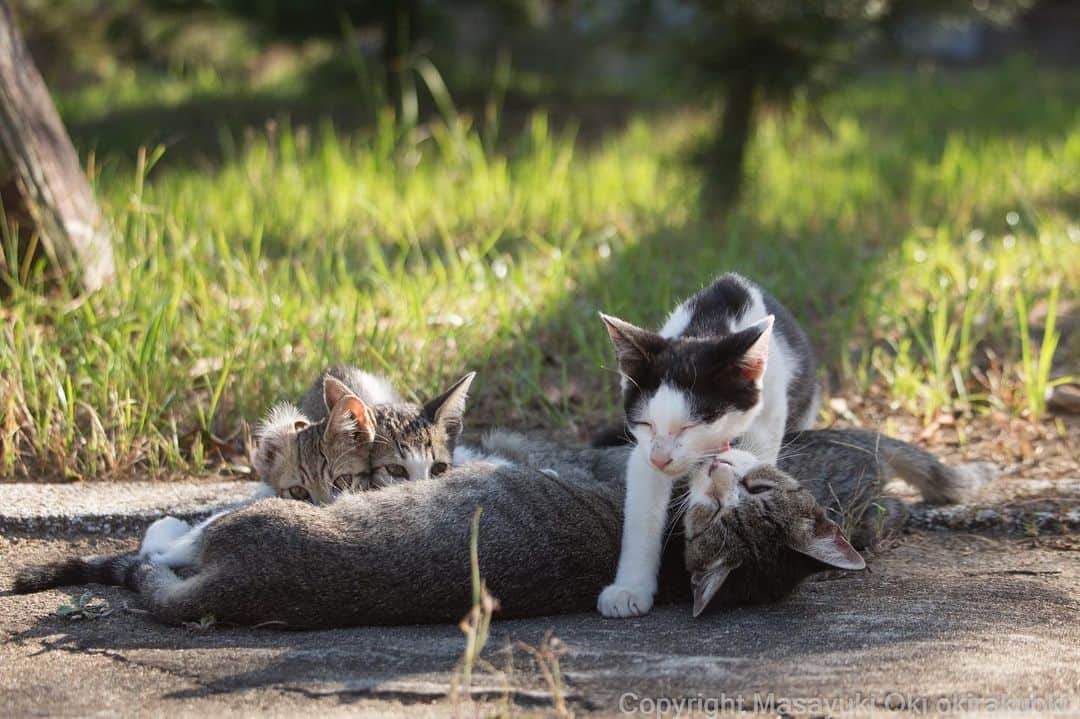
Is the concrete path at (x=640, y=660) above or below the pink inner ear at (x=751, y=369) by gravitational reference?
below

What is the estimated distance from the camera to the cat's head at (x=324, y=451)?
11.7ft

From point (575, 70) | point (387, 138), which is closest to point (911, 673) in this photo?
point (387, 138)

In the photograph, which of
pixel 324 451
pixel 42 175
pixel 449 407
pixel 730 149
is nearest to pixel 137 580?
pixel 324 451

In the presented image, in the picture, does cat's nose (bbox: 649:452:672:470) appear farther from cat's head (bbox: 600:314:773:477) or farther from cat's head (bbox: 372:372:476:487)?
cat's head (bbox: 372:372:476:487)

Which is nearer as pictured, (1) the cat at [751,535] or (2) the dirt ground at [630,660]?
(2) the dirt ground at [630,660]

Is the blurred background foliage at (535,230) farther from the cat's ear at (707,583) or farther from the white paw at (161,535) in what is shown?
the cat's ear at (707,583)

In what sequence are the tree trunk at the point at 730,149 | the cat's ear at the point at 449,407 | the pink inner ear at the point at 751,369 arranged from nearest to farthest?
the pink inner ear at the point at 751,369, the cat's ear at the point at 449,407, the tree trunk at the point at 730,149

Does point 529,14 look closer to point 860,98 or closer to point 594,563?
point 860,98

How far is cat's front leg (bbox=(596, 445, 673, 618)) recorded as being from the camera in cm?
310

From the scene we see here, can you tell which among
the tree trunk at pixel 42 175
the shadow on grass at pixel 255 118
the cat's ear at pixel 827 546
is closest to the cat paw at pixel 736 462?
the cat's ear at pixel 827 546

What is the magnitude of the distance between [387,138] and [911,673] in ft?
15.3

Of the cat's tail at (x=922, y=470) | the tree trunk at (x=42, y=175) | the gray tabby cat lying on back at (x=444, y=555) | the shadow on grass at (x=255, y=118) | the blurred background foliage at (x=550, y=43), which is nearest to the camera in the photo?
the gray tabby cat lying on back at (x=444, y=555)

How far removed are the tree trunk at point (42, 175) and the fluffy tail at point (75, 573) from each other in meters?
1.74

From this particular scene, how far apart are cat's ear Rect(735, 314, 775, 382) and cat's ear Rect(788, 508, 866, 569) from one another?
1.44ft
